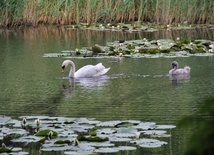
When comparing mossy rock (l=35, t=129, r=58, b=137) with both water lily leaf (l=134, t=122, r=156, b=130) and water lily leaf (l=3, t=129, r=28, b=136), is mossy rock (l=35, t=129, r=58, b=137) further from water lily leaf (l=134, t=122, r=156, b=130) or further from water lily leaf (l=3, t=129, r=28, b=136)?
water lily leaf (l=134, t=122, r=156, b=130)

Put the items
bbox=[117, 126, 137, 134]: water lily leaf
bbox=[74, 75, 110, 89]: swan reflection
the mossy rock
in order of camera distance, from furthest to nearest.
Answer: bbox=[74, 75, 110, 89]: swan reflection → bbox=[117, 126, 137, 134]: water lily leaf → the mossy rock

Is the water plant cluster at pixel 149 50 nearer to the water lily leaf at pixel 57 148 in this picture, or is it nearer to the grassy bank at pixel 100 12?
the grassy bank at pixel 100 12

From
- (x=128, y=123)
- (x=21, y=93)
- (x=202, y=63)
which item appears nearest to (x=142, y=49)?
(x=202, y=63)

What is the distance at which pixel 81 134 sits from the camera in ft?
20.7

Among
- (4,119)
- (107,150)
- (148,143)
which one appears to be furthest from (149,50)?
(107,150)

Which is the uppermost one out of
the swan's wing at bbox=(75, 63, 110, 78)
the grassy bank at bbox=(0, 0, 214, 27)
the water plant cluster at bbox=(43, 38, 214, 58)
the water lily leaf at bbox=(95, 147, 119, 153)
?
the grassy bank at bbox=(0, 0, 214, 27)

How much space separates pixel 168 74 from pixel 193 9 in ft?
36.9

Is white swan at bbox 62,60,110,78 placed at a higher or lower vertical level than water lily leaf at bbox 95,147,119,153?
higher

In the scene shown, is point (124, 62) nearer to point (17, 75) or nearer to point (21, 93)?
point (17, 75)

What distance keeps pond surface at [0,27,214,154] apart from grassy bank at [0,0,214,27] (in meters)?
6.27

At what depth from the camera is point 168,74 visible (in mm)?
11742

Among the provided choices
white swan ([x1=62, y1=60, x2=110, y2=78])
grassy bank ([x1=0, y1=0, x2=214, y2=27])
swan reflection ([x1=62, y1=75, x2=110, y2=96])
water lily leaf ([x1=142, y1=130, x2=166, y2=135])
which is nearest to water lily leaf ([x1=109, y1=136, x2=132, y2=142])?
water lily leaf ([x1=142, y1=130, x2=166, y2=135])

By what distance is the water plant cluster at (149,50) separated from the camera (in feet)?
46.9

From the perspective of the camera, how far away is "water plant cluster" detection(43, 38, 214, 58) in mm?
14289
